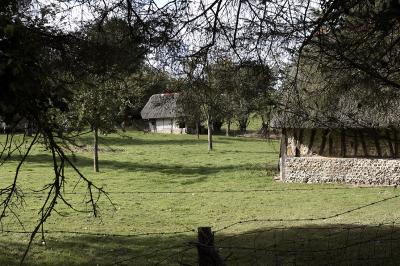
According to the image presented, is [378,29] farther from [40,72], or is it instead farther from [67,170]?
[67,170]

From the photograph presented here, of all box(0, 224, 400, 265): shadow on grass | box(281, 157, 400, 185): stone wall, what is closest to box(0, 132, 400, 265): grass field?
box(0, 224, 400, 265): shadow on grass

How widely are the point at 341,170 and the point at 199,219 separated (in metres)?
7.59

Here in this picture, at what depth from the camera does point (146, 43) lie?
16.0ft

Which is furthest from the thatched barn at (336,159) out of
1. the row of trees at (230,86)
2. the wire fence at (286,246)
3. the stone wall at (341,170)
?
the row of trees at (230,86)

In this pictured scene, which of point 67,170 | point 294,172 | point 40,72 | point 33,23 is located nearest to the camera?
point 40,72

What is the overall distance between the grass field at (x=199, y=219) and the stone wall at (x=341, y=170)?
2.12 ft

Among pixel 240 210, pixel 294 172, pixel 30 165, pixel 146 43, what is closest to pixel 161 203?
pixel 240 210

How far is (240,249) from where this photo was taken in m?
7.70

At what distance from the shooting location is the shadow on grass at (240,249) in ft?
21.9

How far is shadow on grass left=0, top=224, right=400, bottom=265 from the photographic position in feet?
21.9

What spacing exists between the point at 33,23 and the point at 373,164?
14.0 m

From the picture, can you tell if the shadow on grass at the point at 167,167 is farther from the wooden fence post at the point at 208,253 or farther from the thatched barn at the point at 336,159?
the wooden fence post at the point at 208,253

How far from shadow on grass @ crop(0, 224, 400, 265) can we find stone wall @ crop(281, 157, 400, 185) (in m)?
7.53

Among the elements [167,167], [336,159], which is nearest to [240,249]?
[336,159]
